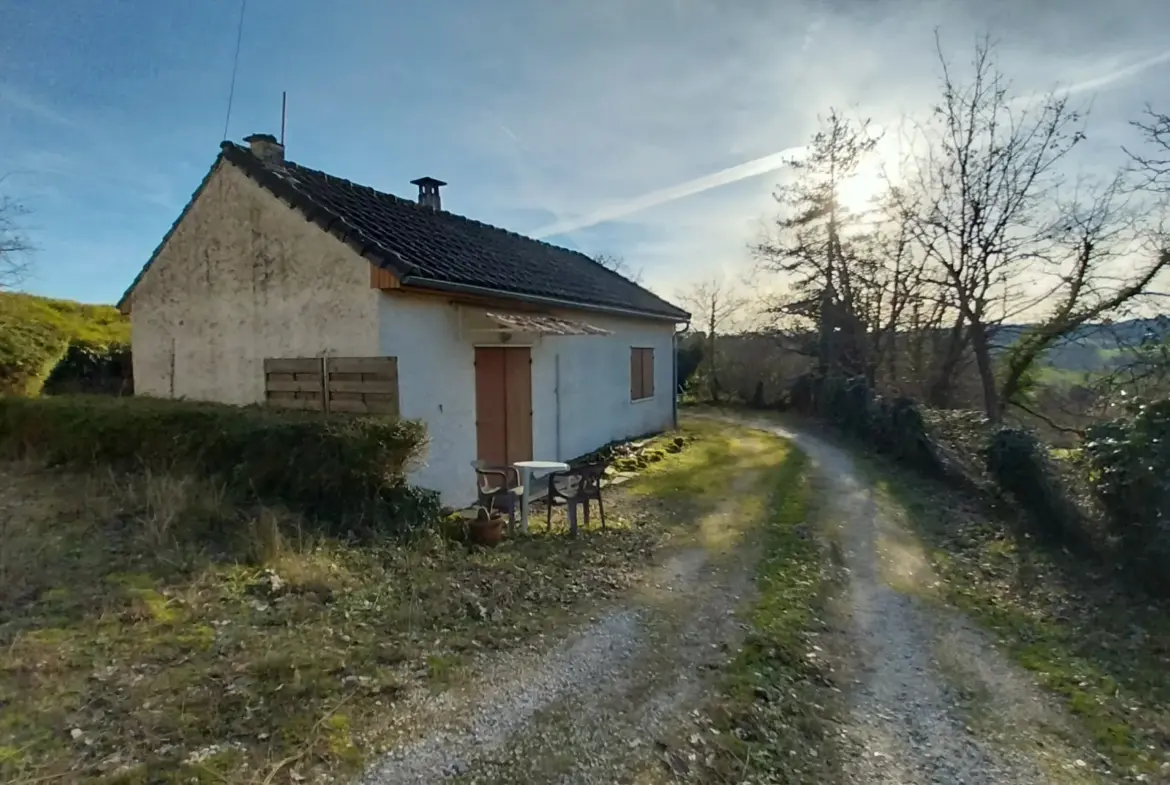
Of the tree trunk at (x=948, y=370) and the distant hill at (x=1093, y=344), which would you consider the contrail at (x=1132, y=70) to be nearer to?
the distant hill at (x=1093, y=344)

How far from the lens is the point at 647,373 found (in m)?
19.0

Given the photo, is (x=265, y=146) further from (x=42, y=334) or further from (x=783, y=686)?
(x=783, y=686)

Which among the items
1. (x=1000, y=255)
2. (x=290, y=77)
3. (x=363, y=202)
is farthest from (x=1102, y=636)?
(x=1000, y=255)

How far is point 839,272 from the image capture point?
2702 centimetres

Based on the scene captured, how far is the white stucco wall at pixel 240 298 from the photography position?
934 cm

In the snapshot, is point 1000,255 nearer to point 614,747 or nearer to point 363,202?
point 363,202

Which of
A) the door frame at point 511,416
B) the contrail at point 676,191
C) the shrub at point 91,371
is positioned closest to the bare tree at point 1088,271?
the contrail at point 676,191

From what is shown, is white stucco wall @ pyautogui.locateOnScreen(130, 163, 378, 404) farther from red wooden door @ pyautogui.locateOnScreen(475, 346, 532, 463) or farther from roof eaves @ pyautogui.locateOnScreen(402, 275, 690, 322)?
red wooden door @ pyautogui.locateOnScreen(475, 346, 532, 463)

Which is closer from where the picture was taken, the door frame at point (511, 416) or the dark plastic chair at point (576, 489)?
the dark plastic chair at point (576, 489)

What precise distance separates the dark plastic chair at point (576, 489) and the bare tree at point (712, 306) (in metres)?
25.1

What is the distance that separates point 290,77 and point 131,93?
2.61m

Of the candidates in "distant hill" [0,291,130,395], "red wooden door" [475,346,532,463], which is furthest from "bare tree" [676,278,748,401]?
"distant hill" [0,291,130,395]

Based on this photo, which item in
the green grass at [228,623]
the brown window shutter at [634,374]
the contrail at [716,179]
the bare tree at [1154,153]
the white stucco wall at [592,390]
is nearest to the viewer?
the green grass at [228,623]

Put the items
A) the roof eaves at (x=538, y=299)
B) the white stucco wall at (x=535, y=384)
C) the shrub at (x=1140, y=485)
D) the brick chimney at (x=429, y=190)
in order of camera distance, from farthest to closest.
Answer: the brick chimney at (x=429, y=190)
the white stucco wall at (x=535, y=384)
the roof eaves at (x=538, y=299)
the shrub at (x=1140, y=485)
